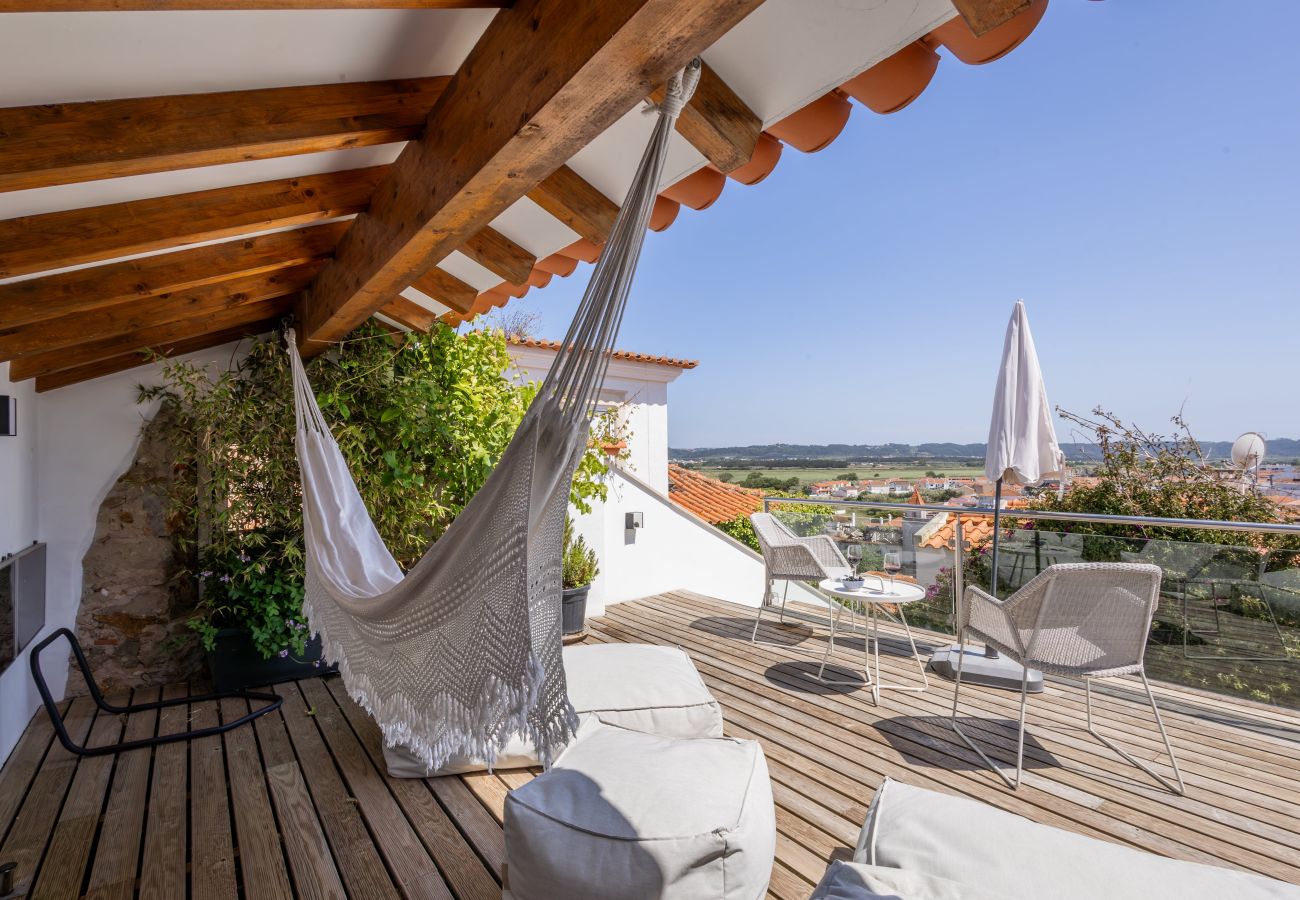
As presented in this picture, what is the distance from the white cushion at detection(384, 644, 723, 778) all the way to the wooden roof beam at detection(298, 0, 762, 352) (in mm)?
1488

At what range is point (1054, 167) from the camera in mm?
14211

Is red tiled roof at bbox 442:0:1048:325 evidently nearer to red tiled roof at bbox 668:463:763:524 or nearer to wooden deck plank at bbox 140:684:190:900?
wooden deck plank at bbox 140:684:190:900

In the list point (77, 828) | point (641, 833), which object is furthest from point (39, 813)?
point (641, 833)

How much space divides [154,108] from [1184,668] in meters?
4.27

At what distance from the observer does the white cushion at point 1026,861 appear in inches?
42.1

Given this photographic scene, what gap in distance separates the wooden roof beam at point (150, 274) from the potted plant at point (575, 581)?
2153mm

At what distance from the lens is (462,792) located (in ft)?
7.52

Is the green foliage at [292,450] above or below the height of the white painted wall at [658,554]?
above

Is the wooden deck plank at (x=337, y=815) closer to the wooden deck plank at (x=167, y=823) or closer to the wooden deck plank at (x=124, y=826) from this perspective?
the wooden deck plank at (x=167, y=823)

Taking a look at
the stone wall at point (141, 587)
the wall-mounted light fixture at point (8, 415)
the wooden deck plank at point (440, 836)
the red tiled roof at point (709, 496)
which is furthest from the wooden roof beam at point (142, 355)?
the red tiled roof at point (709, 496)

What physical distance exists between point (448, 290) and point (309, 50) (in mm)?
1774

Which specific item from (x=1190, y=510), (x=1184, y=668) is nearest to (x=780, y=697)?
(x=1184, y=668)

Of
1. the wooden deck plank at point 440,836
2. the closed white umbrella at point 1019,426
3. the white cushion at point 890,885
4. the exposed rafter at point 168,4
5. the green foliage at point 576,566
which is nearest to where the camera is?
the exposed rafter at point 168,4

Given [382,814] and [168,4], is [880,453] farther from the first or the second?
[168,4]
